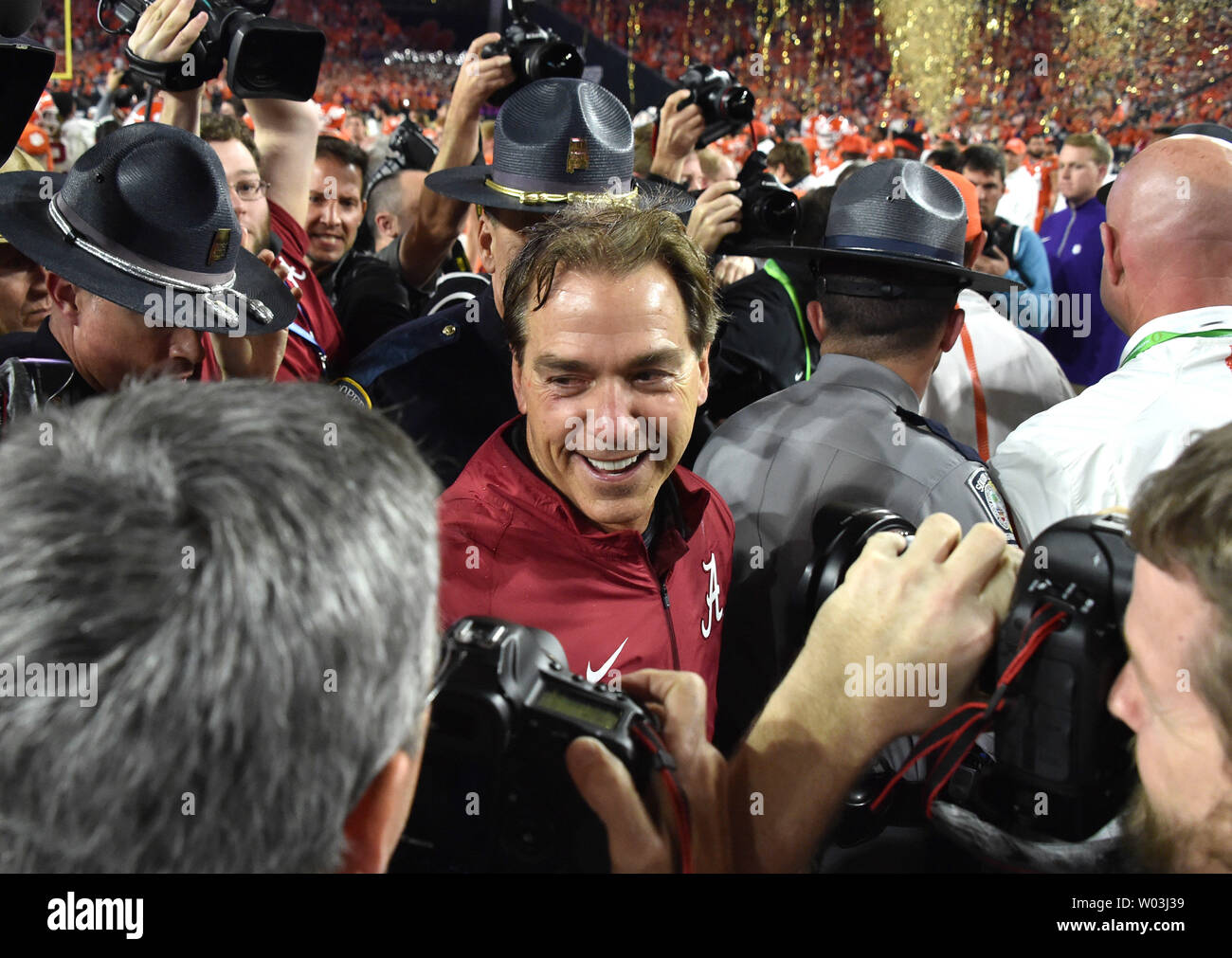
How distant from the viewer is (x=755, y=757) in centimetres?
89

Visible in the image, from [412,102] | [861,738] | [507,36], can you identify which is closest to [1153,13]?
[412,102]

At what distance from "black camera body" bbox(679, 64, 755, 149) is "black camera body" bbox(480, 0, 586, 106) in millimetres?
381

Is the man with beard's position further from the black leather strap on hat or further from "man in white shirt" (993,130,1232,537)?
the black leather strap on hat

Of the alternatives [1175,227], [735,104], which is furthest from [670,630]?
[735,104]

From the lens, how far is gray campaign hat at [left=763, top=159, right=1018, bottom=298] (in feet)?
5.72

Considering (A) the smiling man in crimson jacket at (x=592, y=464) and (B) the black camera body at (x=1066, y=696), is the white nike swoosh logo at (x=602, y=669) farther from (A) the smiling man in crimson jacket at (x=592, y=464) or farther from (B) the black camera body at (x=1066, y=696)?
(B) the black camera body at (x=1066, y=696)

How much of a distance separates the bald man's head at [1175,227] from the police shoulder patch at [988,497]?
0.43m

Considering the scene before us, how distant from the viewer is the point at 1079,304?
394cm

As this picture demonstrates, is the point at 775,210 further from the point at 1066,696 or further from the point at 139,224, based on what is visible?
the point at 1066,696

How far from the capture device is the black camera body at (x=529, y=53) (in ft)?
7.02

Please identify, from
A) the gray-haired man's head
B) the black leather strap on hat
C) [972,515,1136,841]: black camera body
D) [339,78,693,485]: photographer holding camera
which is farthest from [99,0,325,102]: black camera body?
[972,515,1136,841]: black camera body

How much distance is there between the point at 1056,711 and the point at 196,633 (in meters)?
0.58
